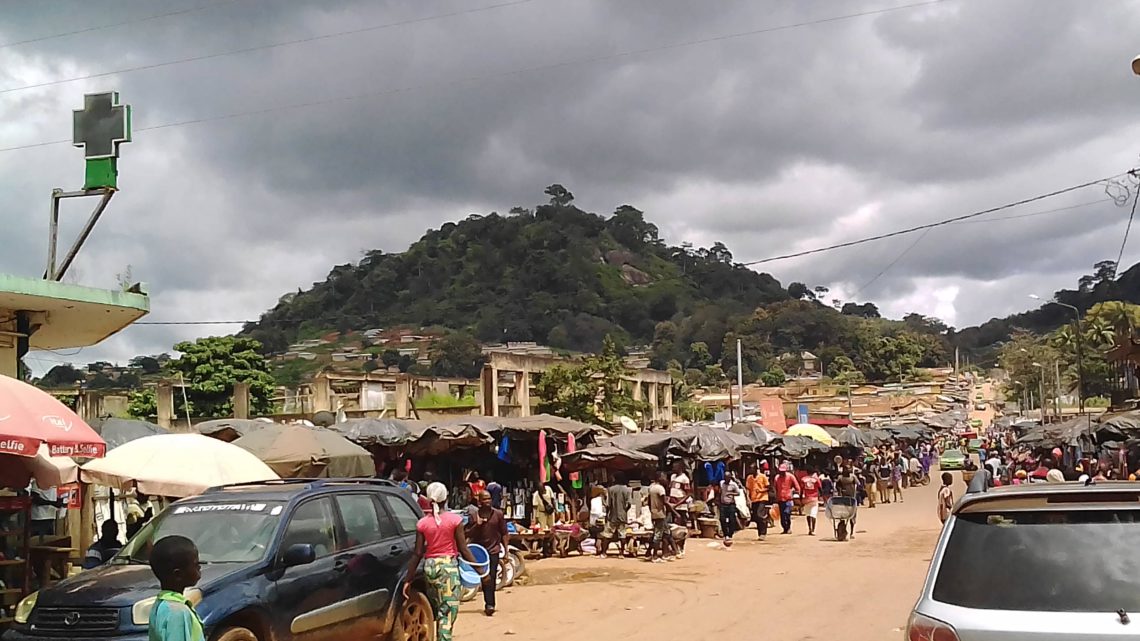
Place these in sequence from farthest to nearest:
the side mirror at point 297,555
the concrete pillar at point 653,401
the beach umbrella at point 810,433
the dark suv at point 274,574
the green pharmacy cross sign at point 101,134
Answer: the concrete pillar at point 653,401
the beach umbrella at point 810,433
the green pharmacy cross sign at point 101,134
the side mirror at point 297,555
the dark suv at point 274,574

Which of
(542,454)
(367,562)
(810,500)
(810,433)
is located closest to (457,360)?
(810,433)

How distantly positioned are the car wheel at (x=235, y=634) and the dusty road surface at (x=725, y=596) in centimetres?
439

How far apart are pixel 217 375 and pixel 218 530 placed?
3326 cm

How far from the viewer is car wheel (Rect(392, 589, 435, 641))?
953 cm

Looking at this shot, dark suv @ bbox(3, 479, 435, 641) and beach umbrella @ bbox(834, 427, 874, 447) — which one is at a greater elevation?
dark suv @ bbox(3, 479, 435, 641)

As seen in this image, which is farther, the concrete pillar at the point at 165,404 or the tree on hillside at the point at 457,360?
the tree on hillside at the point at 457,360

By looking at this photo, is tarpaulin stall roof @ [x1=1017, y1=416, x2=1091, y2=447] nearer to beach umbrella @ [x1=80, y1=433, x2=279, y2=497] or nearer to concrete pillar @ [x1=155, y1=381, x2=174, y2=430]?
concrete pillar @ [x1=155, y1=381, x2=174, y2=430]

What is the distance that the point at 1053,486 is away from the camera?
18.1ft

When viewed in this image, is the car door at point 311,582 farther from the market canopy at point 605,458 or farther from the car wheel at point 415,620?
the market canopy at point 605,458

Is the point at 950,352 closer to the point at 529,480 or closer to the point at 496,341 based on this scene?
the point at 496,341

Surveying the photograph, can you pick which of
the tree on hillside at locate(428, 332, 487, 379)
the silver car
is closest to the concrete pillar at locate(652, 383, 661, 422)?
the silver car

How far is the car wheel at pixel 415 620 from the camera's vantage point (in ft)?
31.3

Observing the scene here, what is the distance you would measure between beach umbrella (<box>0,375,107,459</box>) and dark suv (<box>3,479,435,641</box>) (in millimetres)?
944

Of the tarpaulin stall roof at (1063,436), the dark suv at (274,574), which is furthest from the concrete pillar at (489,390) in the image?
the dark suv at (274,574)
